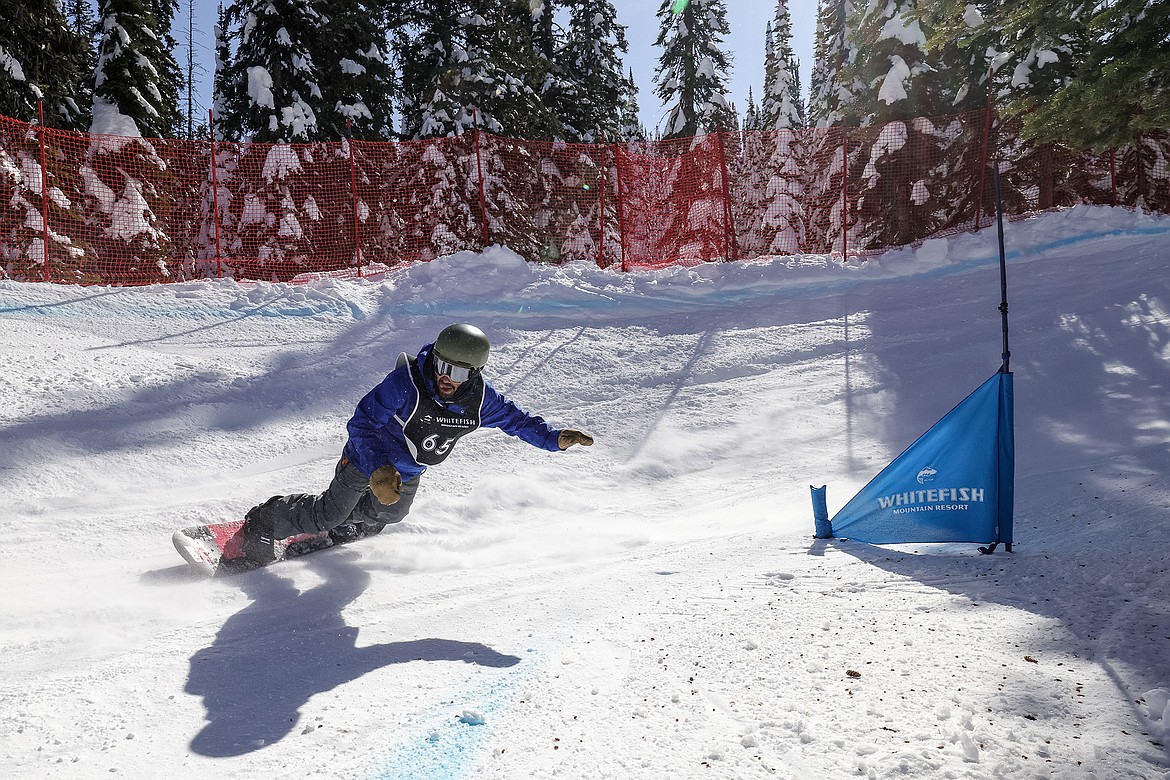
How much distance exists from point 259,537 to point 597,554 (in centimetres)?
226

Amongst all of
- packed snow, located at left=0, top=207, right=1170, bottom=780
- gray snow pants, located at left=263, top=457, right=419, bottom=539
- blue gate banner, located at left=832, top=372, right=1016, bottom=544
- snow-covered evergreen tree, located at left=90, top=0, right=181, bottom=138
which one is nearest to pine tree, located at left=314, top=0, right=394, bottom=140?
snow-covered evergreen tree, located at left=90, top=0, right=181, bottom=138

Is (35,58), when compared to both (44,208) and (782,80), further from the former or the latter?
(782,80)

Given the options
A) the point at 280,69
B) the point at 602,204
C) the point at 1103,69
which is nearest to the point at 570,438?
the point at 1103,69

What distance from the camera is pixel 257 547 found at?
4.92m

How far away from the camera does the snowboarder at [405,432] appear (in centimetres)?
455

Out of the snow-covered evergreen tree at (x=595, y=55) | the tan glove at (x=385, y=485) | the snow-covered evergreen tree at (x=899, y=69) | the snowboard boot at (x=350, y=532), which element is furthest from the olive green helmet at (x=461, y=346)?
the snow-covered evergreen tree at (x=595, y=55)

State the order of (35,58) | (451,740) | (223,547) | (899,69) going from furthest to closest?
(35,58)
(899,69)
(223,547)
(451,740)

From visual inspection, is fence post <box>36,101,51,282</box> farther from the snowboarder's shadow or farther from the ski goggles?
the ski goggles

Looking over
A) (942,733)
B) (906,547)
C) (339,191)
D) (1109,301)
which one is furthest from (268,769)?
(339,191)

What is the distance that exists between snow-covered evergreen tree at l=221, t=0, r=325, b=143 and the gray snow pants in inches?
641

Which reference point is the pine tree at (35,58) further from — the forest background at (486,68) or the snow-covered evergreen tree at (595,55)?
the snow-covered evergreen tree at (595,55)

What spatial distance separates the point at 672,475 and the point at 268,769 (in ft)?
17.3

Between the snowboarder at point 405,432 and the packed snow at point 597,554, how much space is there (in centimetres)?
34

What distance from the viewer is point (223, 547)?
4898 mm
